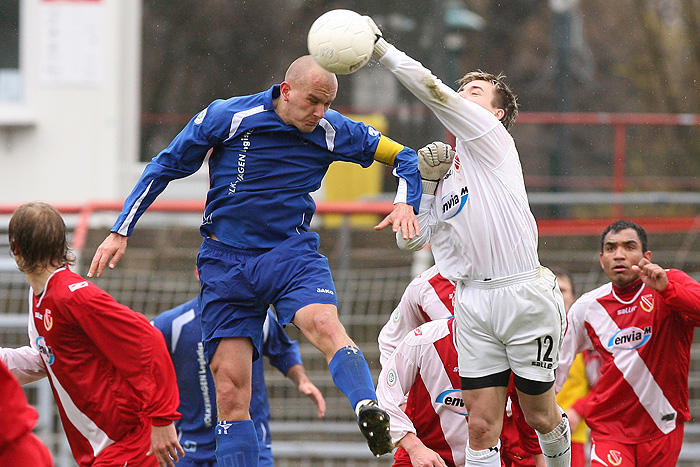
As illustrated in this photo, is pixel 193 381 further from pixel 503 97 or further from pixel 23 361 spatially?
pixel 503 97

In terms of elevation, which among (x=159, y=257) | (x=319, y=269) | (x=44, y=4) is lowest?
(x=159, y=257)

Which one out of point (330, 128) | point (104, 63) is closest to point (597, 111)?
Answer: point (104, 63)

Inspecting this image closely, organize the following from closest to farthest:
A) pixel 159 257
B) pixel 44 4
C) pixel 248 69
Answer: pixel 159 257 < pixel 44 4 < pixel 248 69

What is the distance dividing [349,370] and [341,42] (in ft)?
4.51

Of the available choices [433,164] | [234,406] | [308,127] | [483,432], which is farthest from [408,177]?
[234,406]

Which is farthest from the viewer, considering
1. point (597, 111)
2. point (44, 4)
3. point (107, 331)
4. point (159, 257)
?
point (597, 111)

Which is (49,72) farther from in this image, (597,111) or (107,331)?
(597,111)

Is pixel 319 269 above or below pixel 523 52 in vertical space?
below

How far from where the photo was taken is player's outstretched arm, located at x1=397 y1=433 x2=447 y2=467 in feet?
15.3

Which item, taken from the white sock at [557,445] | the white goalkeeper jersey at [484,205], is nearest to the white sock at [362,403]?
the white goalkeeper jersey at [484,205]

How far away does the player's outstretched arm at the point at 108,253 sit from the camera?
4.55 m

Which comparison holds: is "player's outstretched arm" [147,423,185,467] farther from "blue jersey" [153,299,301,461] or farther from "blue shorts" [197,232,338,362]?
"blue jersey" [153,299,301,461]

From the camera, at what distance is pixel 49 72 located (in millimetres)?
10383

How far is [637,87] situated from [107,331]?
51.2ft
